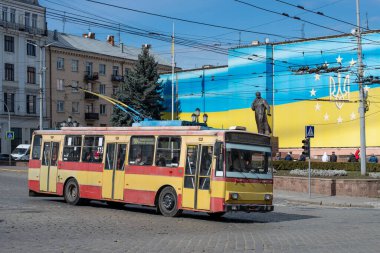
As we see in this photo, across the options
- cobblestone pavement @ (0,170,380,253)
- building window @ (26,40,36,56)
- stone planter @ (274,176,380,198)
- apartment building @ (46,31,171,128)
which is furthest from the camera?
apartment building @ (46,31,171,128)

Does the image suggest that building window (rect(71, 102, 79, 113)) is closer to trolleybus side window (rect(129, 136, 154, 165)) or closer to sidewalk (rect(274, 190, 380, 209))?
sidewalk (rect(274, 190, 380, 209))

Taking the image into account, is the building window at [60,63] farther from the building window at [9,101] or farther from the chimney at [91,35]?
the chimney at [91,35]

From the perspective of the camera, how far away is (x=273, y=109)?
185 feet

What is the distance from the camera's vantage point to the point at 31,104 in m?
71.9

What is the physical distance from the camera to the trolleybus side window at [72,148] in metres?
21.2

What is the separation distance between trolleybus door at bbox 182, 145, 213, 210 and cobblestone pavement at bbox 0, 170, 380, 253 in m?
0.55

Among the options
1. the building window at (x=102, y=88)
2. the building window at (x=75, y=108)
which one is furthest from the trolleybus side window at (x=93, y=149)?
the building window at (x=102, y=88)

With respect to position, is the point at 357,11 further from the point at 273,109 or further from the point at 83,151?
the point at 273,109

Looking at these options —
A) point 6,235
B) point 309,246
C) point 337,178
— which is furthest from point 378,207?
point 6,235

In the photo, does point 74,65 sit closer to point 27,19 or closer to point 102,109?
point 102,109

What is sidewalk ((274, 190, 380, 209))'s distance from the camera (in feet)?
85.6

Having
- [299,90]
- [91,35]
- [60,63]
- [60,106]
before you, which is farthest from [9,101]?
[299,90]

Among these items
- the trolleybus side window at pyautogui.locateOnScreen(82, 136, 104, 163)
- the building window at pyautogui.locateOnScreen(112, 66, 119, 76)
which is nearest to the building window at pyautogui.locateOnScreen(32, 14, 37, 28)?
the building window at pyautogui.locateOnScreen(112, 66, 119, 76)

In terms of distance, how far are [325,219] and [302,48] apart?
38080 millimetres
